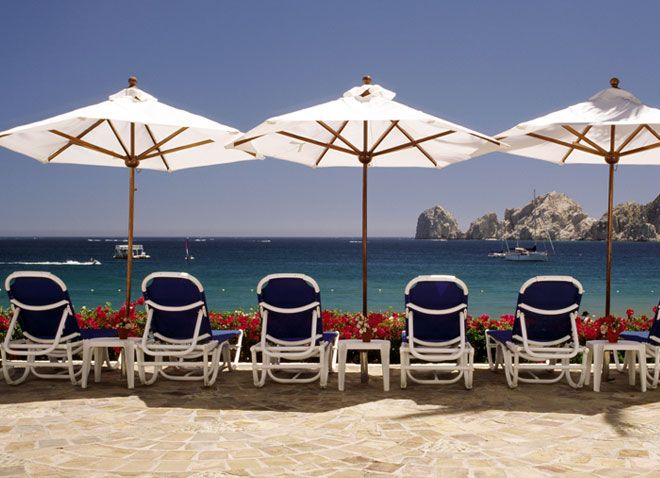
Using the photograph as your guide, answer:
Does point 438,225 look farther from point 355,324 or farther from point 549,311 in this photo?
point 549,311

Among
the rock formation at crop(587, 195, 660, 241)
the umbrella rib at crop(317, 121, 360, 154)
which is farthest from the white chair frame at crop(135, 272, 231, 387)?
the rock formation at crop(587, 195, 660, 241)

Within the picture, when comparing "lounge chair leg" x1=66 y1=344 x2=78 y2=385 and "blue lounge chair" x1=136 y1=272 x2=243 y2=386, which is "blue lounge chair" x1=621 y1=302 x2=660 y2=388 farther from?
"lounge chair leg" x1=66 y1=344 x2=78 y2=385

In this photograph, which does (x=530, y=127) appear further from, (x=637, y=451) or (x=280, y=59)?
(x=280, y=59)

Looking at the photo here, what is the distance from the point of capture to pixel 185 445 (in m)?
4.32

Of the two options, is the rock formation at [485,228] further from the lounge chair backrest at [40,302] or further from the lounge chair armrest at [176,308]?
the lounge chair backrest at [40,302]

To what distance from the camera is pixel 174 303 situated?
6156 mm

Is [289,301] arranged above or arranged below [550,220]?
below

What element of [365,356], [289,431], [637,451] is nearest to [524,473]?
[637,451]

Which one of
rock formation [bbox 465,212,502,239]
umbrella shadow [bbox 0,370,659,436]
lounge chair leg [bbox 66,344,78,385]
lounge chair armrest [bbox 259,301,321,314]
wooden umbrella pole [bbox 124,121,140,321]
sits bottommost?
umbrella shadow [bbox 0,370,659,436]

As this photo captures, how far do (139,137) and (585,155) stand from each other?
18.6 feet

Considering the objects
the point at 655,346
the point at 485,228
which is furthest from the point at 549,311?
the point at 485,228

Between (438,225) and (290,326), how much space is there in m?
189

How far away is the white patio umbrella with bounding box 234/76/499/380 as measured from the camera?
5934 mm

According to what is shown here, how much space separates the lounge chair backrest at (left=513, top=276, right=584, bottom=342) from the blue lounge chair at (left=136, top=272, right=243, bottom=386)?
3.02 metres
